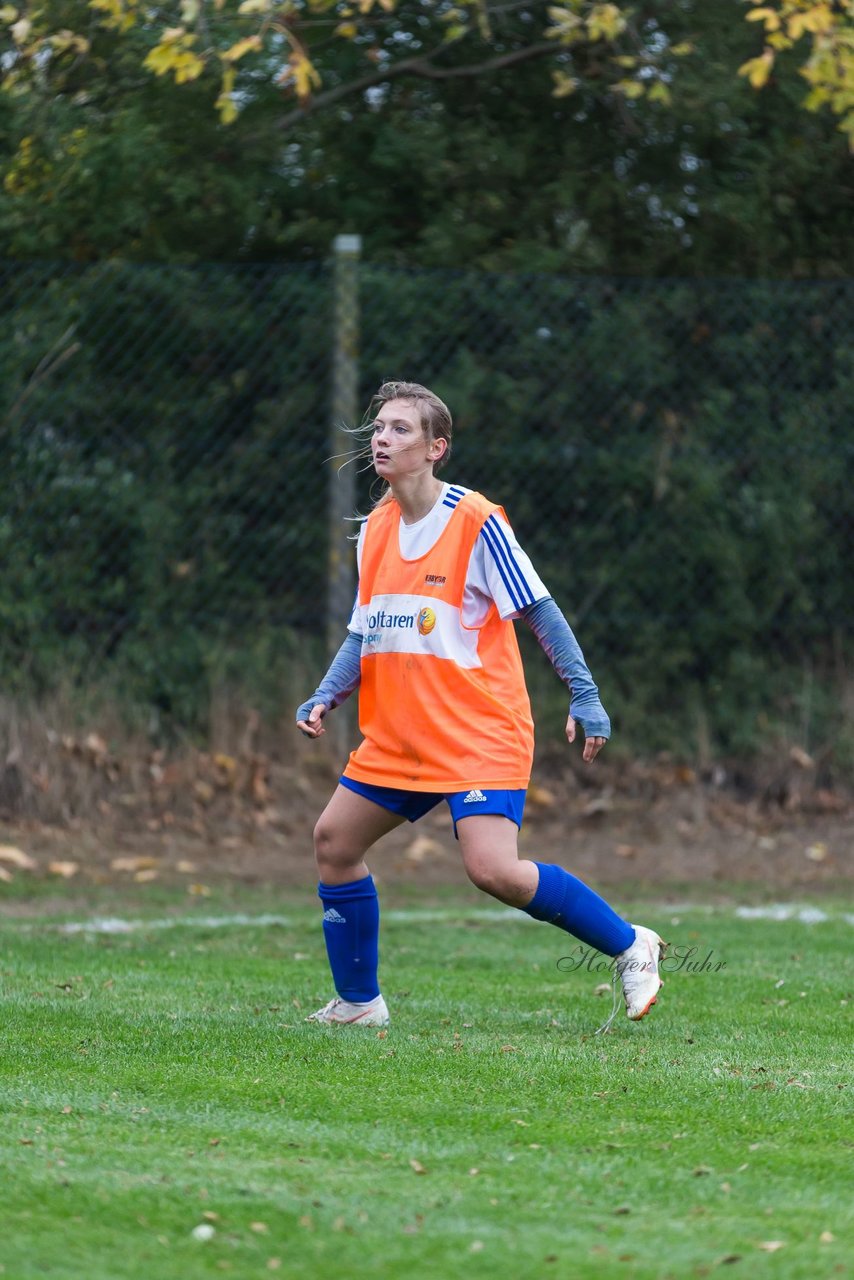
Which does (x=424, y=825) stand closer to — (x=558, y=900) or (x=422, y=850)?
(x=422, y=850)

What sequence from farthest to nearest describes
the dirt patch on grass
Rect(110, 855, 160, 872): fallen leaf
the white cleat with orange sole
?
the dirt patch on grass, Rect(110, 855, 160, 872): fallen leaf, the white cleat with orange sole

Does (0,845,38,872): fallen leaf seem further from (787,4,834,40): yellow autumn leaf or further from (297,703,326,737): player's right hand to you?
(787,4,834,40): yellow autumn leaf

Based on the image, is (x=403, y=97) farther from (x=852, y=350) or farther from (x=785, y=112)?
(x=852, y=350)

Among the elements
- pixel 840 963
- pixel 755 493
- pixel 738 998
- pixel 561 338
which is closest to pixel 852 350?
pixel 755 493

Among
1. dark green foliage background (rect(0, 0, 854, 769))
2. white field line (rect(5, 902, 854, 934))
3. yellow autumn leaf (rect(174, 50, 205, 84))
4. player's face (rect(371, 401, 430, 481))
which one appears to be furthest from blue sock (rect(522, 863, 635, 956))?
A: yellow autumn leaf (rect(174, 50, 205, 84))

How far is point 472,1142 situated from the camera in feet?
11.6

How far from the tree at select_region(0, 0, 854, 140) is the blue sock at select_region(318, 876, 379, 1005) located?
423 cm

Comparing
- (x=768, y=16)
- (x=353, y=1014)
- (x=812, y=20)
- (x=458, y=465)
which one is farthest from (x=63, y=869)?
(x=812, y=20)

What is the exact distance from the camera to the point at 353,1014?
4883 mm

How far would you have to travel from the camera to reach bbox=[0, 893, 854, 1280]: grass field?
2908mm

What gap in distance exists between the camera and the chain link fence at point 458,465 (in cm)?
857

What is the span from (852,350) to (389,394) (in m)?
5.11

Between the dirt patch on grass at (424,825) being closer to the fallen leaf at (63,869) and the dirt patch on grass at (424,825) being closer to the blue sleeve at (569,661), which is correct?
the fallen leaf at (63,869)

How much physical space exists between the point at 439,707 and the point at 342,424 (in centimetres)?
422
